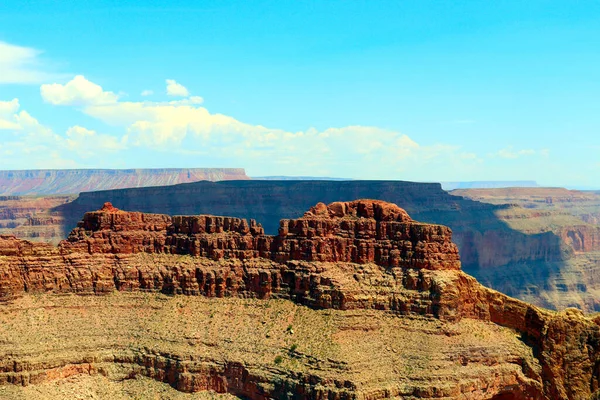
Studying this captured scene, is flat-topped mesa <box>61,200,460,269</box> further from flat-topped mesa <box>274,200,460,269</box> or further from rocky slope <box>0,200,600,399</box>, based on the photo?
rocky slope <box>0,200,600,399</box>

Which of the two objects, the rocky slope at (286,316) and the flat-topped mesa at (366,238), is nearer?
the rocky slope at (286,316)

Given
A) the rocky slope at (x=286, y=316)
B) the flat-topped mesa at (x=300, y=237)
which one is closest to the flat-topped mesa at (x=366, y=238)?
the flat-topped mesa at (x=300, y=237)

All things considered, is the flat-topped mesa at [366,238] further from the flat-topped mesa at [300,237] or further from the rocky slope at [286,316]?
the rocky slope at [286,316]

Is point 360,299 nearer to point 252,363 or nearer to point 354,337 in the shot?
point 354,337

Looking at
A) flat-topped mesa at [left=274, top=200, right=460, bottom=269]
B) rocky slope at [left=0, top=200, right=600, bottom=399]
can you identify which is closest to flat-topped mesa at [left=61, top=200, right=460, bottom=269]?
flat-topped mesa at [left=274, top=200, right=460, bottom=269]

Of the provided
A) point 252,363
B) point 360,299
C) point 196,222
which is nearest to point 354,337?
point 360,299

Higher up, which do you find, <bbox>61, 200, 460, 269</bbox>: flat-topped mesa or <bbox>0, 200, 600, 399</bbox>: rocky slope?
<bbox>61, 200, 460, 269</bbox>: flat-topped mesa
